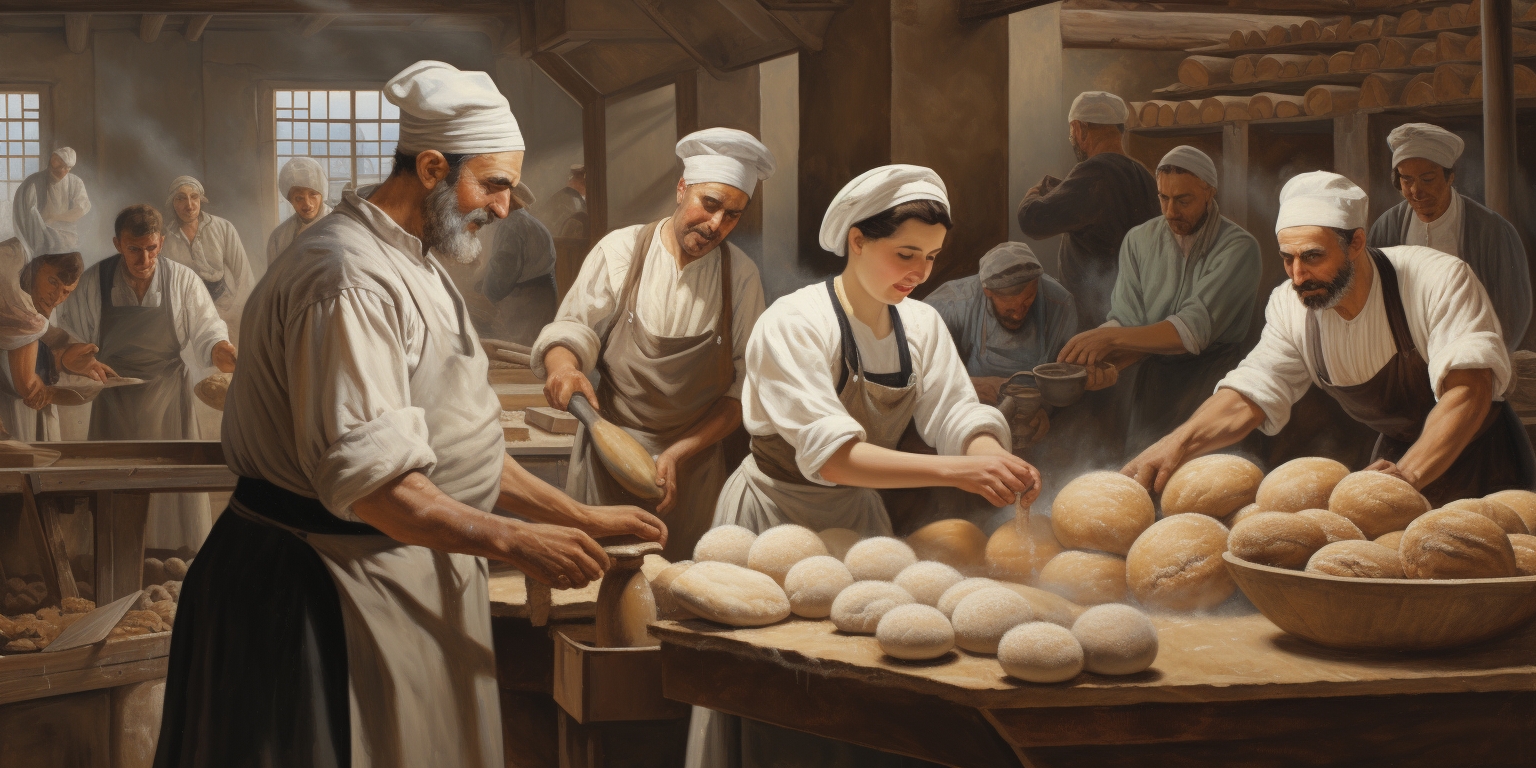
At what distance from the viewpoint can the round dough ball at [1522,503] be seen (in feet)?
8.10

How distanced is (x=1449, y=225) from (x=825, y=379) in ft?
6.15

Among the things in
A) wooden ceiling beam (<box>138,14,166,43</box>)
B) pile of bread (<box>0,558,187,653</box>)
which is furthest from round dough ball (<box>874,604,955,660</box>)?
wooden ceiling beam (<box>138,14,166,43</box>)

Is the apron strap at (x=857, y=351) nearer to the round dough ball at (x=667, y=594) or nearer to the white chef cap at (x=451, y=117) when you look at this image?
the round dough ball at (x=667, y=594)

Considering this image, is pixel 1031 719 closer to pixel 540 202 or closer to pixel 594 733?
pixel 594 733

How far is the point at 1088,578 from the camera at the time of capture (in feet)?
7.75

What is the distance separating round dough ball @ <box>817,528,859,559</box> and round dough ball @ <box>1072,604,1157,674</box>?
830 mm

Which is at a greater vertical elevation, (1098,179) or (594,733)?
(1098,179)

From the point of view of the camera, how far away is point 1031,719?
183 centimetres

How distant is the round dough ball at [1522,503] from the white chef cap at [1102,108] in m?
1.58

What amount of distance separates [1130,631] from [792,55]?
2.40m

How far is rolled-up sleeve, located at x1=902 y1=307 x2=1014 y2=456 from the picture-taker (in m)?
2.94

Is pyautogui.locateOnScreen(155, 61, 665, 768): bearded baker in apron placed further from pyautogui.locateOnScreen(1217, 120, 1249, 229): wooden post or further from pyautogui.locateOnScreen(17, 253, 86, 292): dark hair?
pyautogui.locateOnScreen(1217, 120, 1249, 229): wooden post

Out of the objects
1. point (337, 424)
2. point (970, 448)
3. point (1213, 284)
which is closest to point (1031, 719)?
point (970, 448)

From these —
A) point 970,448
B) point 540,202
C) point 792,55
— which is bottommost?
point 970,448
